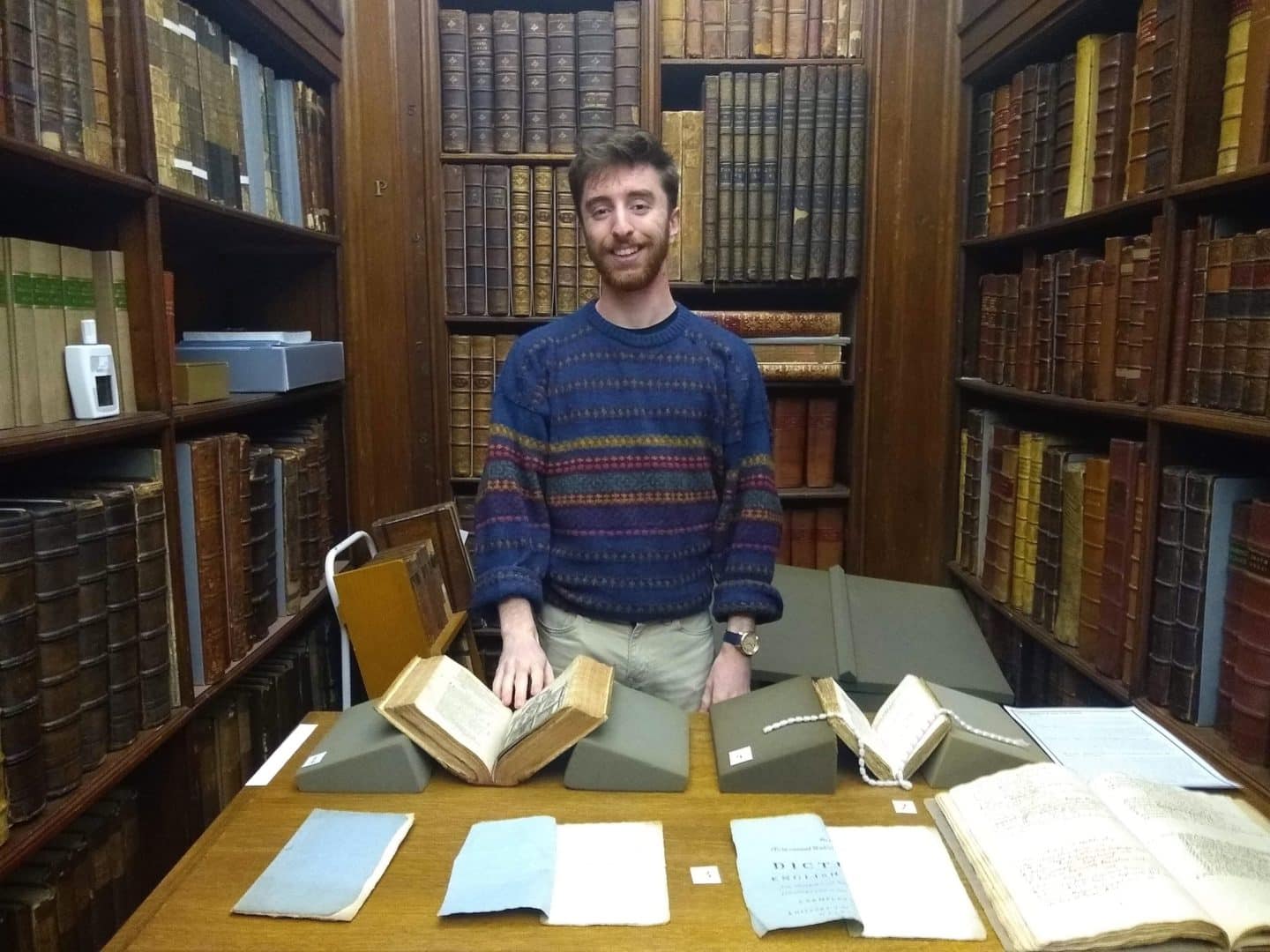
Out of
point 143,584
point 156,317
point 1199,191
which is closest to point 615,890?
point 143,584

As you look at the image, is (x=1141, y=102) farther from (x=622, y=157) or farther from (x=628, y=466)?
(x=628, y=466)

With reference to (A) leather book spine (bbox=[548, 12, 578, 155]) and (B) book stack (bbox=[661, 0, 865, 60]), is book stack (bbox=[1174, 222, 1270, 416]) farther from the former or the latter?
(A) leather book spine (bbox=[548, 12, 578, 155])

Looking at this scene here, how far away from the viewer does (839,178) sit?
8.03 feet

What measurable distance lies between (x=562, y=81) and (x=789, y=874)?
A: 6.86ft

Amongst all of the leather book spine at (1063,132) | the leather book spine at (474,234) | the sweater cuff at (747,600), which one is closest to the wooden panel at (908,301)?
the leather book spine at (1063,132)

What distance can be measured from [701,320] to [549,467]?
358 millimetres

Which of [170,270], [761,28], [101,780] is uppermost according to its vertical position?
[761,28]

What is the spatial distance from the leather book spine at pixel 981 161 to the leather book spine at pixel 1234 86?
89cm

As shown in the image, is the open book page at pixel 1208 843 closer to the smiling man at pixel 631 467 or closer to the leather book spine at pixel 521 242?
the smiling man at pixel 631 467

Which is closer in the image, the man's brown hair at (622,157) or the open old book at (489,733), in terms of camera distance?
the open old book at (489,733)

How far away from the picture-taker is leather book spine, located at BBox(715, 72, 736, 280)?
240 cm

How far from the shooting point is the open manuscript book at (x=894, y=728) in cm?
111

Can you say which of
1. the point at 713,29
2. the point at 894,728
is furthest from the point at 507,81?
the point at 894,728

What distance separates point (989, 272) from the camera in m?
2.47
